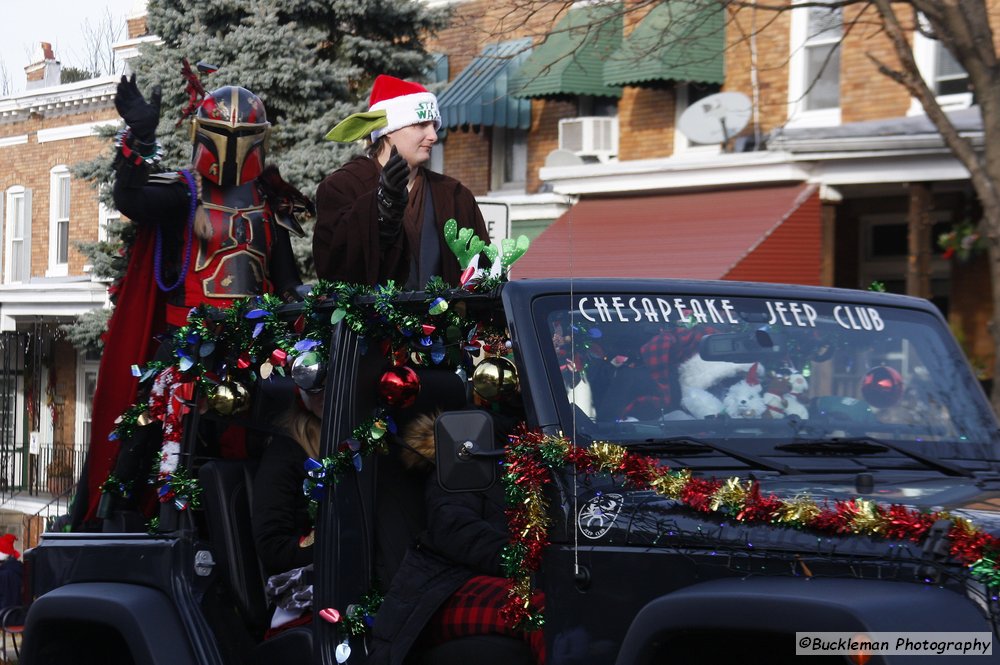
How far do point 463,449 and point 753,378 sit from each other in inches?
35.9

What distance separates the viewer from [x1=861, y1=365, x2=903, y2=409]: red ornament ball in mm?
4102

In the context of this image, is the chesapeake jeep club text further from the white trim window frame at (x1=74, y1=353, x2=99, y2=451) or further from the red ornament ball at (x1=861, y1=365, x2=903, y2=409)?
the white trim window frame at (x1=74, y1=353, x2=99, y2=451)

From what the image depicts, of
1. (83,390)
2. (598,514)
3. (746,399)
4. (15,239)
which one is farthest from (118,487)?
(15,239)

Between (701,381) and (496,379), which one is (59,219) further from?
(701,381)

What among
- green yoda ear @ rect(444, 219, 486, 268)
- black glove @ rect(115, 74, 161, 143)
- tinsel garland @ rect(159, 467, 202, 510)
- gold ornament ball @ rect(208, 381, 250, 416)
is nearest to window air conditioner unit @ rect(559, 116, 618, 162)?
black glove @ rect(115, 74, 161, 143)

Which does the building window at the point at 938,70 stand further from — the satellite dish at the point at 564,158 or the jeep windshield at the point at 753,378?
the jeep windshield at the point at 753,378

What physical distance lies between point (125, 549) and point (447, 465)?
1.64 m

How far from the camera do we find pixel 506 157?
815 inches

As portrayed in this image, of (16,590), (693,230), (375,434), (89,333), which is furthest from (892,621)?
(89,333)

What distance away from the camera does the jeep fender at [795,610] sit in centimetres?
291

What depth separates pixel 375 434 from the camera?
410cm

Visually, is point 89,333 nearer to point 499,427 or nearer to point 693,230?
point 693,230

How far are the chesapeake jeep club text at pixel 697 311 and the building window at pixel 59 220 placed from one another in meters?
24.9

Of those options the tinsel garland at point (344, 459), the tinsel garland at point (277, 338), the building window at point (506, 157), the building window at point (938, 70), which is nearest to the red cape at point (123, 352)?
the tinsel garland at point (277, 338)
